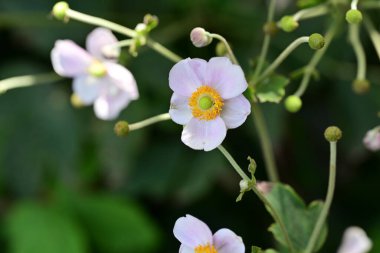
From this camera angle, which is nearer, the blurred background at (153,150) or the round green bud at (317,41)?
the round green bud at (317,41)

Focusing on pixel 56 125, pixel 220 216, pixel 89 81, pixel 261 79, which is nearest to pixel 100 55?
pixel 89 81

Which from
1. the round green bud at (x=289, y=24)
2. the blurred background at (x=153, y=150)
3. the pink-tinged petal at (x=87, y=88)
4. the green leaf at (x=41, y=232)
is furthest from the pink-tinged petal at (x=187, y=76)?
the green leaf at (x=41, y=232)

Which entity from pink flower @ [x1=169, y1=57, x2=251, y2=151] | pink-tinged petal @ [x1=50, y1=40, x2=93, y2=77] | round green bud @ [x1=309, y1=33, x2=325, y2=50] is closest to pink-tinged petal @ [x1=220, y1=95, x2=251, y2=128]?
pink flower @ [x1=169, y1=57, x2=251, y2=151]

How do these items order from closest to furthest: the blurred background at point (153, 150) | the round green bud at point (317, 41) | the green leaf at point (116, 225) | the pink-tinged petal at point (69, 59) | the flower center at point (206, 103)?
the round green bud at point (317, 41) → the flower center at point (206, 103) → the pink-tinged petal at point (69, 59) → the blurred background at point (153, 150) → the green leaf at point (116, 225)

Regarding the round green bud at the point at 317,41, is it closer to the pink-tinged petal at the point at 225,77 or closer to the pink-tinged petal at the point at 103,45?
the pink-tinged petal at the point at 225,77

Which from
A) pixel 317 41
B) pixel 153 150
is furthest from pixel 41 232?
pixel 317 41

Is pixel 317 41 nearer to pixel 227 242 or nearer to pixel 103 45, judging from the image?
pixel 227 242
